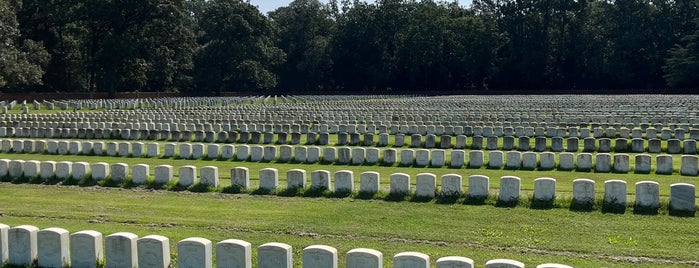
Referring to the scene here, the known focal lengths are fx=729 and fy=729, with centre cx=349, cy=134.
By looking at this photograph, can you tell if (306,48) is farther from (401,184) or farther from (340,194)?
(401,184)

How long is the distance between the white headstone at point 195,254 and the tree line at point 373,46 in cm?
5925

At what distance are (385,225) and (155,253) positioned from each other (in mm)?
3735

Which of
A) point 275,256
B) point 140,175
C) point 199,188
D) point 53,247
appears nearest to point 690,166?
point 199,188

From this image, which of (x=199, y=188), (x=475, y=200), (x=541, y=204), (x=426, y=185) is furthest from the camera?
(x=199, y=188)

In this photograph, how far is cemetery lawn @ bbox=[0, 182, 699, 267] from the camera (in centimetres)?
870

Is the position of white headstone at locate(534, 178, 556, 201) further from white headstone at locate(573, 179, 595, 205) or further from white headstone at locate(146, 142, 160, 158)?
white headstone at locate(146, 142, 160, 158)

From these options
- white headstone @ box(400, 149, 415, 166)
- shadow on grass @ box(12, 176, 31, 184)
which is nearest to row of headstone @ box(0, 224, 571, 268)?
shadow on grass @ box(12, 176, 31, 184)

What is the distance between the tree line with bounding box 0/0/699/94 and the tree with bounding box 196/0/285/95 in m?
0.13

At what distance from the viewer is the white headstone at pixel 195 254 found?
7254mm

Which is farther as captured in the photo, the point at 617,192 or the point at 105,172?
the point at 105,172

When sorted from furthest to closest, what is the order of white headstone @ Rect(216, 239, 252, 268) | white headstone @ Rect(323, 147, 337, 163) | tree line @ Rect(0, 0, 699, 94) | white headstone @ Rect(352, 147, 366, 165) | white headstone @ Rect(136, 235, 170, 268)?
tree line @ Rect(0, 0, 699, 94) < white headstone @ Rect(323, 147, 337, 163) < white headstone @ Rect(352, 147, 366, 165) < white headstone @ Rect(136, 235, 170, 268) < white headstone @ Rect(216, 239, 252, 268)

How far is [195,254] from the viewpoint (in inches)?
287

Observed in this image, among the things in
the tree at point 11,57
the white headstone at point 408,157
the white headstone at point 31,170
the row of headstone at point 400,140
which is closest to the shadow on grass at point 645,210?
the white headstone at point 408,157

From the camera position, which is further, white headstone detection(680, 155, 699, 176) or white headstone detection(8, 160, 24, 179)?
white headstone detection(8, 160, 24, 179)
